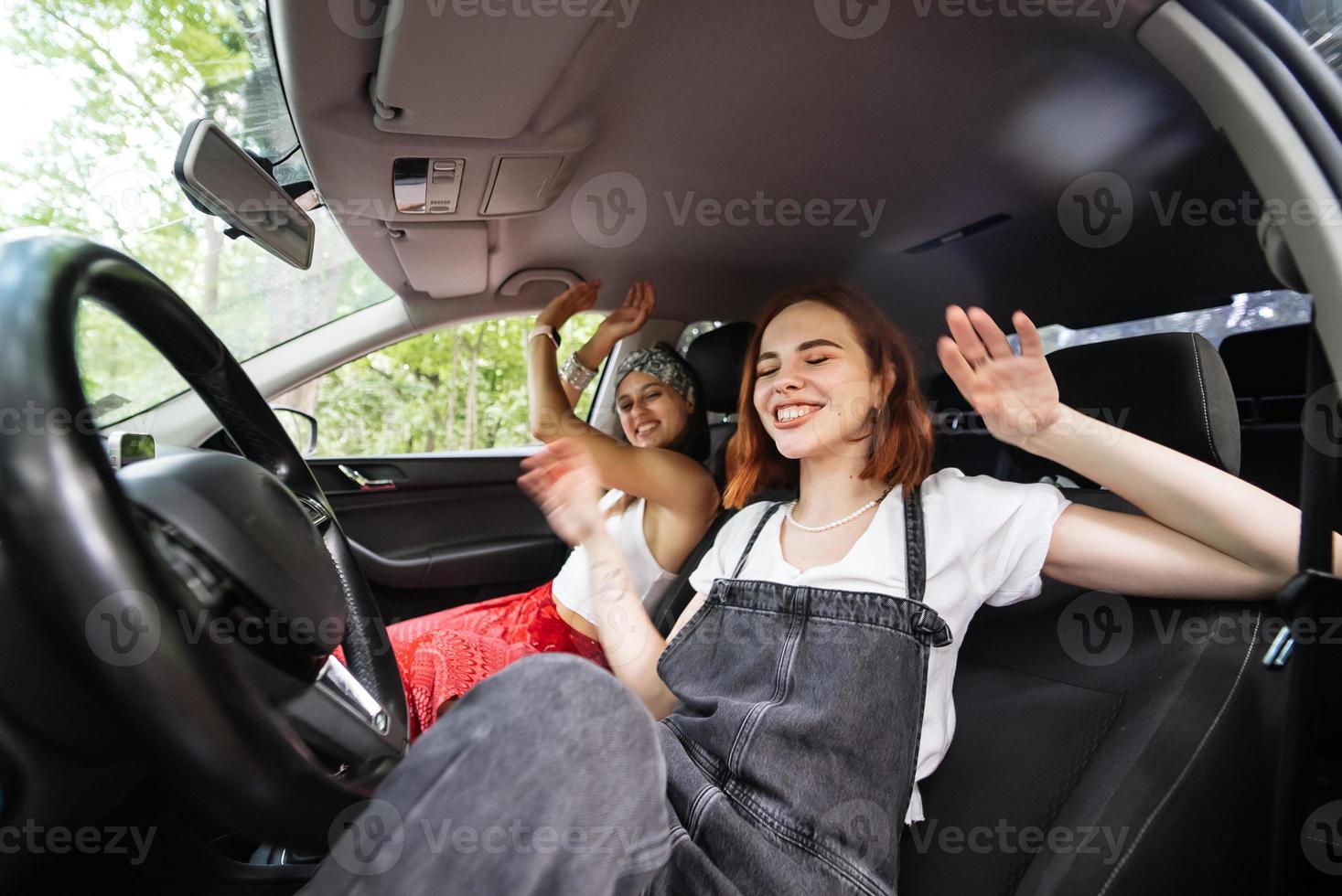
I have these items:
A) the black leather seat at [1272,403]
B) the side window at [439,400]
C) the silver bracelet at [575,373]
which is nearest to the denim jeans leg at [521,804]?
the black leather seat at [1272,403]

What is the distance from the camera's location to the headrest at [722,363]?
6.97ft

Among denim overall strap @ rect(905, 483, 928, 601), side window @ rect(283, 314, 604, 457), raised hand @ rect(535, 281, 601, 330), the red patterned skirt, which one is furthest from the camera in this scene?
side window @ rect(283, 314, 604, 457)

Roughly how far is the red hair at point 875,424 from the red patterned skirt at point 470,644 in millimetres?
588

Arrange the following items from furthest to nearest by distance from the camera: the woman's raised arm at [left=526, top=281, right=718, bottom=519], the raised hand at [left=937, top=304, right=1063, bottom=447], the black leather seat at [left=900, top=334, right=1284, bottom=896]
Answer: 1. the woman's raised arm at [left=526, top=281, right=718, bottom=519]
2. the raised hand at [left=937, top=304, right=1063, bottom=447]
3. the black leather seat at [left=900, top=334, right=1284, bottom=896]

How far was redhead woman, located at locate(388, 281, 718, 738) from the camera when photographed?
166cm

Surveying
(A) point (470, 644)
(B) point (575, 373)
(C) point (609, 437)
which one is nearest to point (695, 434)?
(C) point (609, 437)

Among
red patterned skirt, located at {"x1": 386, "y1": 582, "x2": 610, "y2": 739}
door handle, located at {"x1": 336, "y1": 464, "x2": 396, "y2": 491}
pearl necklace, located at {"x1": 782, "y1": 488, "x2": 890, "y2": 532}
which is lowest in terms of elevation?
red patterned skirt, located at {"x1": 386, "y1": 582, "x2": 610, "y2": 739}

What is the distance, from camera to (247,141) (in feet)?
4.76

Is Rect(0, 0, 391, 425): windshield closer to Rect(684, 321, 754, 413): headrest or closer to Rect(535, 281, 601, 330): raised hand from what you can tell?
Rect(535, 281, 601, 330): raised hand

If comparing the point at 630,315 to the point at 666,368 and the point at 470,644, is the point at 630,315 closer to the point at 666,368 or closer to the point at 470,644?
the point at 666,368

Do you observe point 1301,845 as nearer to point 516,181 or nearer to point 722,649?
point 722,649

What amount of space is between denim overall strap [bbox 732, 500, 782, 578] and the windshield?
3.24 feet

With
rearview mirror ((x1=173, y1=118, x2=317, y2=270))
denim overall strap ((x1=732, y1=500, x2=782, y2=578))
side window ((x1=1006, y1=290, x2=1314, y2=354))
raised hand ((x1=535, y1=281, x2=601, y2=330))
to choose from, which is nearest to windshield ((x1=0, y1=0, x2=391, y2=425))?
rearview mirror ((x1=173, y1=118, x2=317, y2=270))

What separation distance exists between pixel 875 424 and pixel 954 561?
0.31 metres
